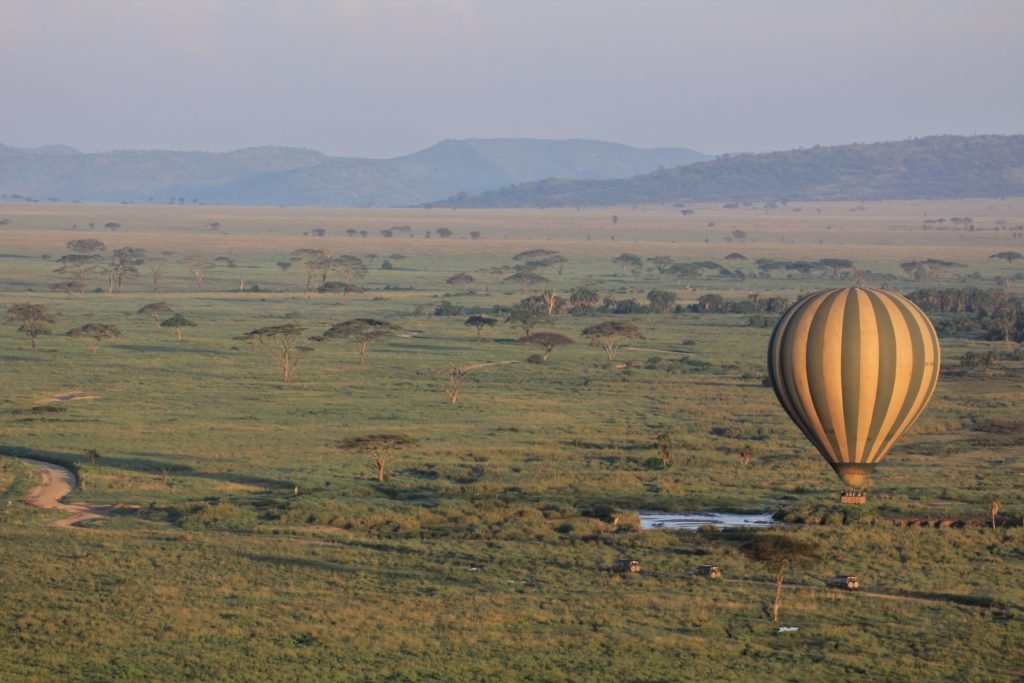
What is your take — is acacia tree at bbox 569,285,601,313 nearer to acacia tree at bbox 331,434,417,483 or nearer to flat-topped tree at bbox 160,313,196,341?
flat-topped tree at bbox 160,313,196,341

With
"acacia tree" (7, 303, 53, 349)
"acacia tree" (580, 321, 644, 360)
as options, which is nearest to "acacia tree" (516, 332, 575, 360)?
"acacia tree" (580, 321, 644, 360)

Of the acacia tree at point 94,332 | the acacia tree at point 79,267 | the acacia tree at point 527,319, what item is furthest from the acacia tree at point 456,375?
the acacia tree at point 79,267

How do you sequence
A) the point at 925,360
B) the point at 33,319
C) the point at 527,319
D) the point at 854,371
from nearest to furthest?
the point at 854,371 < the point at 925,360 < the point at 33,319 < the point at 527,319

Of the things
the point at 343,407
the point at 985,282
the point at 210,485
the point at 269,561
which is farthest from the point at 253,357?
the point at 985,282

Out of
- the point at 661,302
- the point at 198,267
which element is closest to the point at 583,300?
the point at 661,302

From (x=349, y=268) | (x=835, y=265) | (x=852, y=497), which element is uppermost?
(x=835, y=265)

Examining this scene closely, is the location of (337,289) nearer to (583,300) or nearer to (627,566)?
(583,300)
